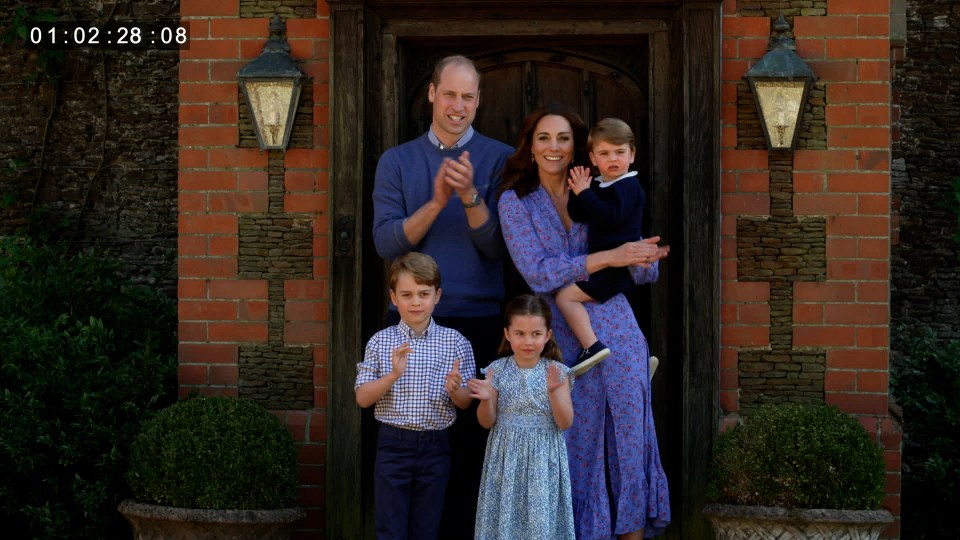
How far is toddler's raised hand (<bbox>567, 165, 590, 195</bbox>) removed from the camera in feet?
14.7

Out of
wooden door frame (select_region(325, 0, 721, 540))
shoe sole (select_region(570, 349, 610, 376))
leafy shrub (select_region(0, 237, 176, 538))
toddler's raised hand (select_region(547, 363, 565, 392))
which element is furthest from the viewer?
wooden door frame (select_region(325, 0, 721, 540))

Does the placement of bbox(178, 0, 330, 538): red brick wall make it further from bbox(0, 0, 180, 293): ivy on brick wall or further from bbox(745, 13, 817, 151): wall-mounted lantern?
bbox(0, 0, 180, 293): ivy on brick wall

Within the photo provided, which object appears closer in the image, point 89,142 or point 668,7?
point 668,7

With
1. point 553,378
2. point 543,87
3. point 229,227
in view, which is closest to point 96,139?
point 229,227

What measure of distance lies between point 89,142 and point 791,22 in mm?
5757

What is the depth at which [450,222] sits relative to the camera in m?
4.89

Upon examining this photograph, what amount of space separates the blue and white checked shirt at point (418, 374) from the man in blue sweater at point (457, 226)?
0.96 ft

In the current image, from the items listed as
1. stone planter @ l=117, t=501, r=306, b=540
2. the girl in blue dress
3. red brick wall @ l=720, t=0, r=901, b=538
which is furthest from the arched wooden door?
stone planter @ l=117, t=501, r=306, b=540

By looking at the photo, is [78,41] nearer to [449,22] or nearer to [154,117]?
[154,117]

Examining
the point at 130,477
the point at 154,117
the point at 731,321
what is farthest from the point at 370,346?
the point at 154,117

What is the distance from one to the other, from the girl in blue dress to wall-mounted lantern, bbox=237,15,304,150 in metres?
1.62

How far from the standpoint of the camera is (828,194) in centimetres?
529

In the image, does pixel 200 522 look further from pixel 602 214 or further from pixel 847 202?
pixel 847 202

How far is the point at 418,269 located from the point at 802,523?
1.82 meters
